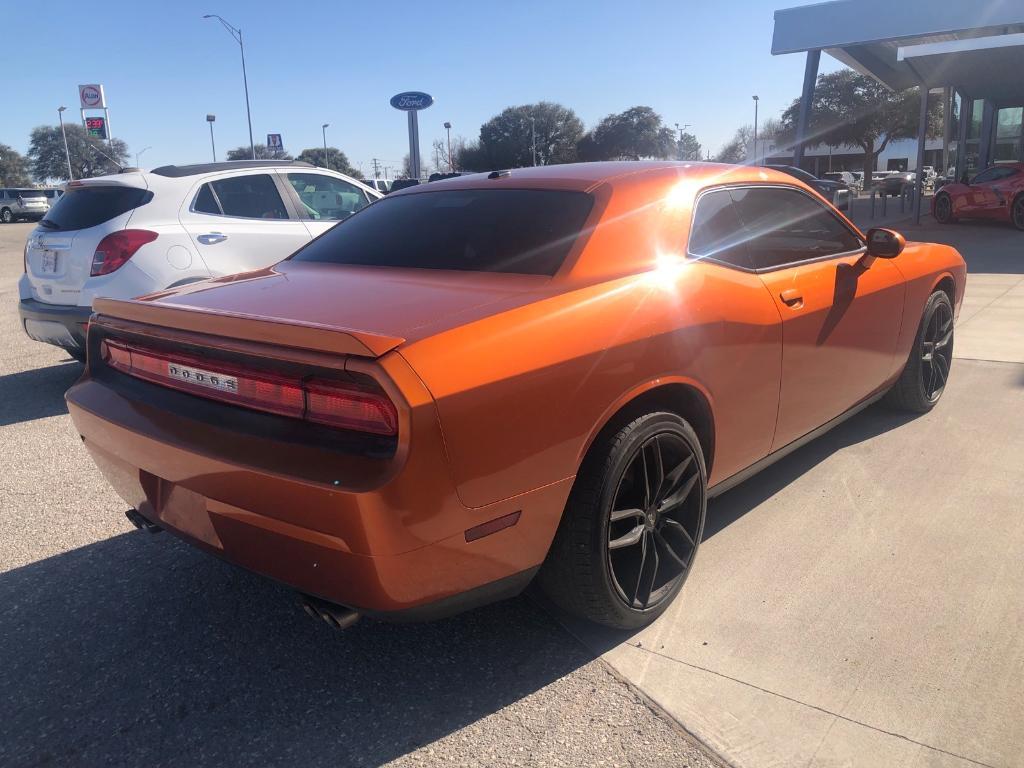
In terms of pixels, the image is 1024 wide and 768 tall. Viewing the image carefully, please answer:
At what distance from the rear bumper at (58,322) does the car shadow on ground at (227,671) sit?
258 centimetres

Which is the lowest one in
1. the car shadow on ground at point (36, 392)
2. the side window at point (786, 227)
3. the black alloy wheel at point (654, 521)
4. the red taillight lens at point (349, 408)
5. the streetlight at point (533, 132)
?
the car shadow on ground at point (36, 392)

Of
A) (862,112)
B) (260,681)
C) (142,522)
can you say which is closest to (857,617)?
(260,681)

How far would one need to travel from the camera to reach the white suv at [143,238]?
17.4 feet

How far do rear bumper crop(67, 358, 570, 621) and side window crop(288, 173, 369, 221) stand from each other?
4.73m

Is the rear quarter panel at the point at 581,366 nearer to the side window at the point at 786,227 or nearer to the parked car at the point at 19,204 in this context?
the side window at the point at 786,227

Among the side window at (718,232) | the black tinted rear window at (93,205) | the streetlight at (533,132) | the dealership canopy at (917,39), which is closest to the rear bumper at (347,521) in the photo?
the side window at (718,232)

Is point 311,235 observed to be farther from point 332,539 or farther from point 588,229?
point 332,539

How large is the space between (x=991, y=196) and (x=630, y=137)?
67.4 m

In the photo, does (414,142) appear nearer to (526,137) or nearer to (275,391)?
(275,391)

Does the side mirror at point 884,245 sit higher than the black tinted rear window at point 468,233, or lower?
lower

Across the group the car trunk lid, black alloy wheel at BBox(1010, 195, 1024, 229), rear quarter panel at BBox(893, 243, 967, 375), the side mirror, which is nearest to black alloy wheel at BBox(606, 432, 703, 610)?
the car trunk lid

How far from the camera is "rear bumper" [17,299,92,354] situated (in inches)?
206

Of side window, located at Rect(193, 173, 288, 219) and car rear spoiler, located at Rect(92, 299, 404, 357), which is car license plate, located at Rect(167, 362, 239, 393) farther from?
side window, located at Rect(193, 173, 288, 219)

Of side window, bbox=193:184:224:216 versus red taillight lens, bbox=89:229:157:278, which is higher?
side window, bbox=193:184:224:216
